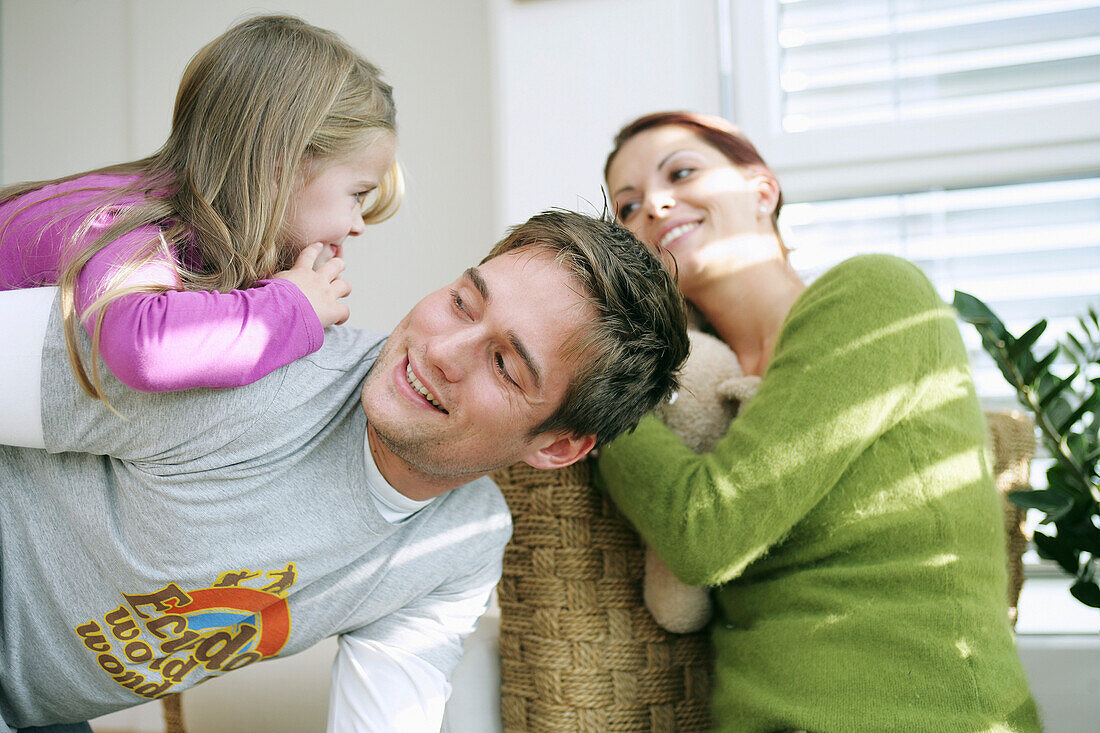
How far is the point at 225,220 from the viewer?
1.07 meters

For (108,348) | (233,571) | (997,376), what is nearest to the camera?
(108,348)

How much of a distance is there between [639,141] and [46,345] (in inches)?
Result: 37.0

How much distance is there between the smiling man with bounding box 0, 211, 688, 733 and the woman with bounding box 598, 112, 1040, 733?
144 mm

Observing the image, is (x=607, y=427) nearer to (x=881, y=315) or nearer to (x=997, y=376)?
(x=881, y=315)

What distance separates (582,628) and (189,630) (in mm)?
530

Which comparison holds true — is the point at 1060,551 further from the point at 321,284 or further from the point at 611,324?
the point at 321,284

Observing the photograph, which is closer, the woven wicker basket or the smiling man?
the smiling man

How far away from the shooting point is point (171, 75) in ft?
8.11

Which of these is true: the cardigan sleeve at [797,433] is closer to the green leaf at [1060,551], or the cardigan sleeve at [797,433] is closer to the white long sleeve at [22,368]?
the green leaf at [1060,551]

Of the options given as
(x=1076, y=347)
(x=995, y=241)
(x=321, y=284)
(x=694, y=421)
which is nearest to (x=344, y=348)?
(x=321, y=284)

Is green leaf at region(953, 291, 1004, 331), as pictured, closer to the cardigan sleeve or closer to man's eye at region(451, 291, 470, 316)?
the cardigan sleeve

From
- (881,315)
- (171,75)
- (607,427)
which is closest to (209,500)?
(607,427)

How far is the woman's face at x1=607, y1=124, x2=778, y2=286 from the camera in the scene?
1.40 meters

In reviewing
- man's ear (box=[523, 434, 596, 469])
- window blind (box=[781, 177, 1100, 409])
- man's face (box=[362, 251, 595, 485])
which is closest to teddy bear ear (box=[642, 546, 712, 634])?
man's ear (box=[523, 434, 596, 469])
